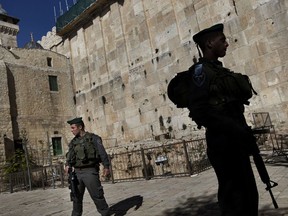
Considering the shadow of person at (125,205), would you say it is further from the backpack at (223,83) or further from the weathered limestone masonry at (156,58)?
the weathered limestone masonry at (156,58)

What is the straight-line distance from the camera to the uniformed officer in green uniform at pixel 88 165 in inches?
182

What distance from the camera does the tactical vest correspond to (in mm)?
4660

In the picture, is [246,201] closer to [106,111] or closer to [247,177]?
[247,177]

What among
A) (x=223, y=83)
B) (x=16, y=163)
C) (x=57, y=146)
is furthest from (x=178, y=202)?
(x=57, y=146)

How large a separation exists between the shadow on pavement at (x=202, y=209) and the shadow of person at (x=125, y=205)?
98 cm

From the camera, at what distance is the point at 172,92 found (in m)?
2.53

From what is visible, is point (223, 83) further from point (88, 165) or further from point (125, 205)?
point (125, 205)

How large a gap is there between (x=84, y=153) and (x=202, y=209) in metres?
2.18

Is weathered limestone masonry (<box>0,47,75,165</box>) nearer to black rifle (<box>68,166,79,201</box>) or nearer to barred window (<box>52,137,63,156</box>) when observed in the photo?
barred window (<box>52,137,63,156</box>)

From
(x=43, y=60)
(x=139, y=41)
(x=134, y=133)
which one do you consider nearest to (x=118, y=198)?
(x=134, y=133)

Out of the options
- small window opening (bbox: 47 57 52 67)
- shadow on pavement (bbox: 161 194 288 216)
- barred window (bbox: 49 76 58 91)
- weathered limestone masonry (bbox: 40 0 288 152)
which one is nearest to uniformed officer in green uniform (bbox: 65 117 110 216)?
shadow on pavement (bbox: 161 194 288 216)

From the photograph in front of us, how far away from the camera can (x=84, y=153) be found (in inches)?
184

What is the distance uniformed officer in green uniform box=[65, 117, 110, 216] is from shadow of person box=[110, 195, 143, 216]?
0.95 meters

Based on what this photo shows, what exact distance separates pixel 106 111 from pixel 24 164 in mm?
6482
